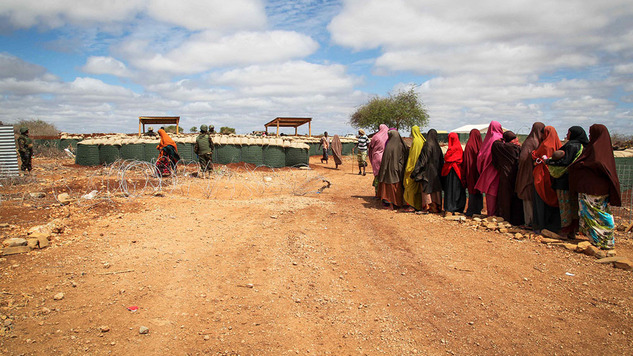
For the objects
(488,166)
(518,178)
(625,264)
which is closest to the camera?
(625,264)

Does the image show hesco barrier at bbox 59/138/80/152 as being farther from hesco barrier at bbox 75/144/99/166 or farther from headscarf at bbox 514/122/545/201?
headscarf at bbox 514/122/545/201

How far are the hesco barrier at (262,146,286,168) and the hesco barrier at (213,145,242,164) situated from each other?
1.09 metres

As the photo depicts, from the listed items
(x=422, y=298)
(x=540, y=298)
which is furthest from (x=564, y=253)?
(x=422, y=298)

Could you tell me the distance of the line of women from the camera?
14.9ft

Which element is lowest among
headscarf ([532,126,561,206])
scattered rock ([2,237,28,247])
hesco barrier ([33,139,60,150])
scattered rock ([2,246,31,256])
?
scattered rock ([2,246,31,256])

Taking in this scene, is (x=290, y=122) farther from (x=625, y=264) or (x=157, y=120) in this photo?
(x=625, y=264)

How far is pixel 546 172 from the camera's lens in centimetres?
520

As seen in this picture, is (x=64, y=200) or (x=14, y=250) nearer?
(x=14, y=250)

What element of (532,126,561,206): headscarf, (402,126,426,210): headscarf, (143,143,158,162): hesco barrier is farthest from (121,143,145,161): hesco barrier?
(532,126,561,206): headscarf

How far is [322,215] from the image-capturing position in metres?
6.52

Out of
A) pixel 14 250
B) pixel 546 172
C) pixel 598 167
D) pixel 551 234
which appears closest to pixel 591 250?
pixel 551 234

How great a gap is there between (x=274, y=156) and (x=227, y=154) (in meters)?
1.89

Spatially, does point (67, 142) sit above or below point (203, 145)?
above

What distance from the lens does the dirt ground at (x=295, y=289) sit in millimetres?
2809
